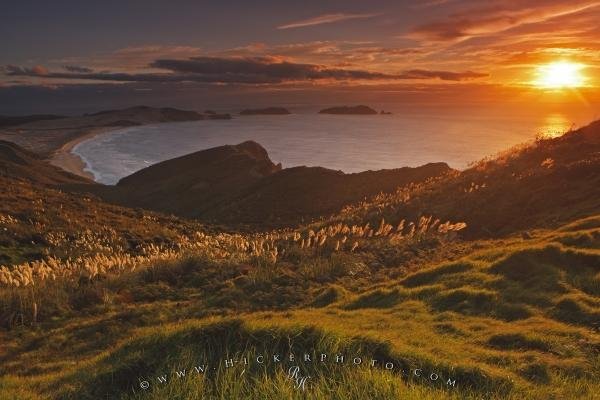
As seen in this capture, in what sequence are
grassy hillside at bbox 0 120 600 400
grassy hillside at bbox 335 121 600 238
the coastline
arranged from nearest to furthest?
1. grassy hillside at bbox 0 120 600 400
2. grassy hillside at bbox 335 121 600 238
3. the coastline

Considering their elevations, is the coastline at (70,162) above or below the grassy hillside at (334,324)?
below

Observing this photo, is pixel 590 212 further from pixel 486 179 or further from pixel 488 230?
pixel 486 179

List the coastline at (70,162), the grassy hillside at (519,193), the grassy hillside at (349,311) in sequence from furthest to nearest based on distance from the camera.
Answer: the coastline at (70,162), the grassy hillside at (519,193), the grassy hillside at (349,311)

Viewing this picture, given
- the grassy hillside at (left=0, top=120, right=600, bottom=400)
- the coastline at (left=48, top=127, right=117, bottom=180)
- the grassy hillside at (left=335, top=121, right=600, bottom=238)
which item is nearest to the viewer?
the grassy hillside at (left=0, top=120, right=600, bottom=400)

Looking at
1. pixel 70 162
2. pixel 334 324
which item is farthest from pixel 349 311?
pixel 70 162

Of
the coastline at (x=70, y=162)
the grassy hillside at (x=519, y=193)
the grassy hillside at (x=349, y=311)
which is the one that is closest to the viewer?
the grassy hillside at (x=349, y=311)

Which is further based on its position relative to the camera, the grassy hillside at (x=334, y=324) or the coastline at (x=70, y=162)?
the coastline at (x=70, y=162)

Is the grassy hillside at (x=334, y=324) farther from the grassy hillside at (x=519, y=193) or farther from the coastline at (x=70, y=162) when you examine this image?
the coastline at (x=70, y=162)

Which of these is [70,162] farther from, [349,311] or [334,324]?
[334,324]

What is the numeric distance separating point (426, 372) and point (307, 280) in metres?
7.61

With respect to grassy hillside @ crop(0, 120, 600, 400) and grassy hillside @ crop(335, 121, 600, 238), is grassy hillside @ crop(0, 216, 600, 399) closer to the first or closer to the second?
grassy hillside @ crop(0, 120, 600, 400)

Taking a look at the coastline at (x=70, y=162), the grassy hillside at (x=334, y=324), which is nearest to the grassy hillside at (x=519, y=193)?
the grassy hillside at (x=334, y=324)

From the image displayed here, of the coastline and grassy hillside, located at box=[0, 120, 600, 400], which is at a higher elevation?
grassy hillside, located at box=[0, 120, 600, 400]

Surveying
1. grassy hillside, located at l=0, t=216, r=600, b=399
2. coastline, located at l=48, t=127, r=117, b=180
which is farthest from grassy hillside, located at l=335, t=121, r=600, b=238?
coastline, located at l=48, t=127, r=117, b=180
